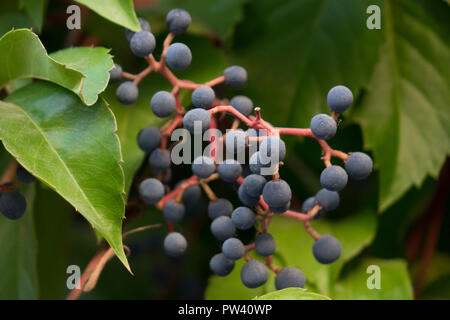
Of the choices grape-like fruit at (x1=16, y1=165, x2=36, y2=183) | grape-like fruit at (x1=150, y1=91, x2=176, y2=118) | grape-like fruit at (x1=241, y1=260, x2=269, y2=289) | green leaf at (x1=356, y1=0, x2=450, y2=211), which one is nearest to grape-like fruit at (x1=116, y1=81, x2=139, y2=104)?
grape-like fruit at (x1=150, y1=91, x2=176, y2=118)

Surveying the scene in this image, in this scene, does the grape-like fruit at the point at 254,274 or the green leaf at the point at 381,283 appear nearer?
the grape-like fruit at the point at 254,274

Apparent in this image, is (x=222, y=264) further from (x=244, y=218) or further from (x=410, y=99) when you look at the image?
(x=410, y=99)

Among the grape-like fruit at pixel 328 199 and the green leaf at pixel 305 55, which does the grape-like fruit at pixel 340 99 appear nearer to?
the grape-like fruit at pixel 328 199

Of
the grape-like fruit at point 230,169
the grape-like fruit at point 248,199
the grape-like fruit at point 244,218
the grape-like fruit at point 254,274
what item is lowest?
the grape-like fruit at point 254,274

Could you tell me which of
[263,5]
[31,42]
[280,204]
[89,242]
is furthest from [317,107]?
[89,242]

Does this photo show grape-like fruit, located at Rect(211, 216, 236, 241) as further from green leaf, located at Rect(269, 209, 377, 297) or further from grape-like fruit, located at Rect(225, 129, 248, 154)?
green leaf, located at Rect(269, 209, 377, 297)

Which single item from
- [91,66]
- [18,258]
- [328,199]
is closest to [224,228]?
[328,199]

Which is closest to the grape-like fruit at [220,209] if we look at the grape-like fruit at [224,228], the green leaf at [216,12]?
the grape-like fruit at [224,228]
